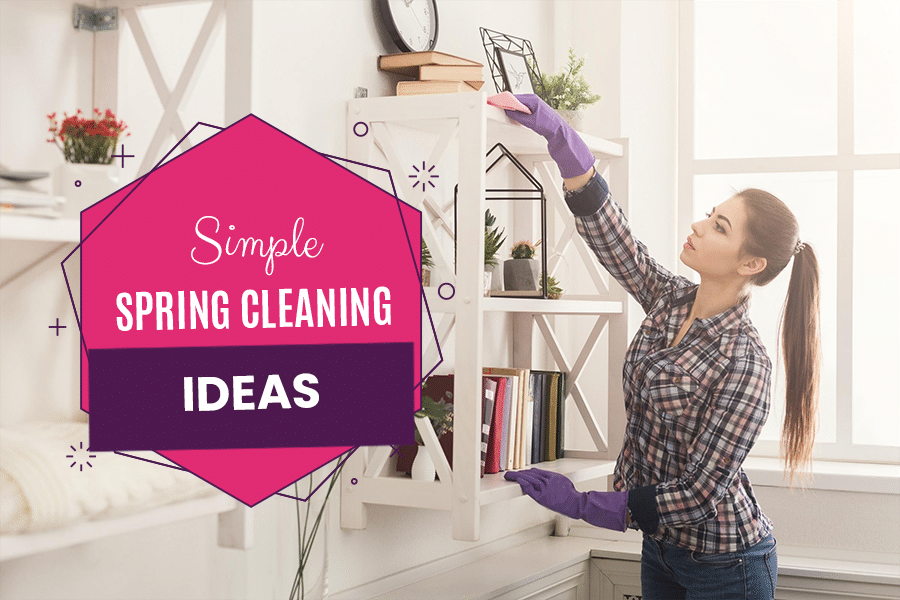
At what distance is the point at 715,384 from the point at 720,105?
1455 millimetres

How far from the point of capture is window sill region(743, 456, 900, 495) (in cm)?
258

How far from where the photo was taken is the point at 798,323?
2057 millimetres

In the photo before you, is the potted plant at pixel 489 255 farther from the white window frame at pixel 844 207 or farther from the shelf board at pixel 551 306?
the white window frame at pixel 844 207

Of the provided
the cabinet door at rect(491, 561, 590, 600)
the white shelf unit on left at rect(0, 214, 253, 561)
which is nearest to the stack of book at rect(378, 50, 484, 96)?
the white shelf unit on left at rect(0, 214, 253, 561)

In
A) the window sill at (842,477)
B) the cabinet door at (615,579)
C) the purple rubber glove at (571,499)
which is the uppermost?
the purple rubber glove at (571,499)

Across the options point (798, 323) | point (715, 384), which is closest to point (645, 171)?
point (798, 323)

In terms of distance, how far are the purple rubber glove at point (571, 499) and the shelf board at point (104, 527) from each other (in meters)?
0.86

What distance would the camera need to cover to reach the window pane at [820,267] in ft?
9.46

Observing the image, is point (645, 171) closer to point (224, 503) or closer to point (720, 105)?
point (720, 105)

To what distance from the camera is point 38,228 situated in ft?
3.14

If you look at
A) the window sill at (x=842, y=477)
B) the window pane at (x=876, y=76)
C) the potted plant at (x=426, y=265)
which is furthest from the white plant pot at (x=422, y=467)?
the window pane at (x=876, y=76)

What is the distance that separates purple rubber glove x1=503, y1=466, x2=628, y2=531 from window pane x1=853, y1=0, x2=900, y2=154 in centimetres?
161

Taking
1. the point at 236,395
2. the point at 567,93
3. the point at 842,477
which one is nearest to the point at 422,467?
the point at 236,395

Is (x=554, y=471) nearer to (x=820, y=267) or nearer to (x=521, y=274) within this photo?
(x=521, y=274)
